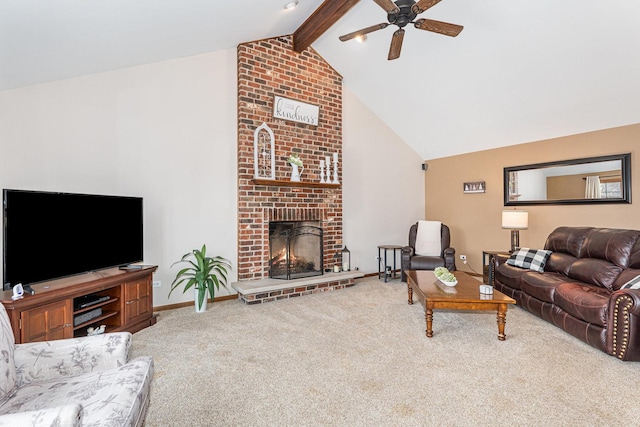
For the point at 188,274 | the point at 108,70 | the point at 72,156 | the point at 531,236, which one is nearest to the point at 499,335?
the point at 531,236

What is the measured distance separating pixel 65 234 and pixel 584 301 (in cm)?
461

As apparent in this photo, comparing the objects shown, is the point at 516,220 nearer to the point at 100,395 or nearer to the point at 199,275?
the point at 199,275

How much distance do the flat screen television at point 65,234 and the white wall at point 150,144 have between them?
0.47 feet

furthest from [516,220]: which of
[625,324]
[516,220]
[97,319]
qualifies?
[97,319]

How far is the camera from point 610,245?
3359 millimetres

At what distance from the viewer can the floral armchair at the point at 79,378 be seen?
51.4 inches

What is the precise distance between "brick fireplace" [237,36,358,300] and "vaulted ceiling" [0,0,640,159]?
307mm

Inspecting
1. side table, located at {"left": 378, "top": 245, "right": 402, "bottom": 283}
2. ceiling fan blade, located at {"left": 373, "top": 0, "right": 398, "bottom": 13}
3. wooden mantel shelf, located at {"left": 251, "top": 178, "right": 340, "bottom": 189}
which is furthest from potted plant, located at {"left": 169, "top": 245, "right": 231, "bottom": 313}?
ceiling fan blade, located at {"left": 373, "top": 0, "right": 398, "bottom": 13}

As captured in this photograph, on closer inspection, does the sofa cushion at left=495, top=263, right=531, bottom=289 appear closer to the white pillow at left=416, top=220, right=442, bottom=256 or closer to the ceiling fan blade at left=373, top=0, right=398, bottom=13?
the white pillow at left=416, top=220, right=442, bottom=256

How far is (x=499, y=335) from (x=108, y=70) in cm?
483

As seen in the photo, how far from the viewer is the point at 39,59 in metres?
2.61

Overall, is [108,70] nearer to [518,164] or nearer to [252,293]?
[252,293]

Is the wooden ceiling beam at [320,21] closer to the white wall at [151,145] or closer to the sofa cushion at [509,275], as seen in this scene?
the white wall at [151,145]

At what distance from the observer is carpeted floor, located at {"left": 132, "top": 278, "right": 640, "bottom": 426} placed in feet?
6.24
